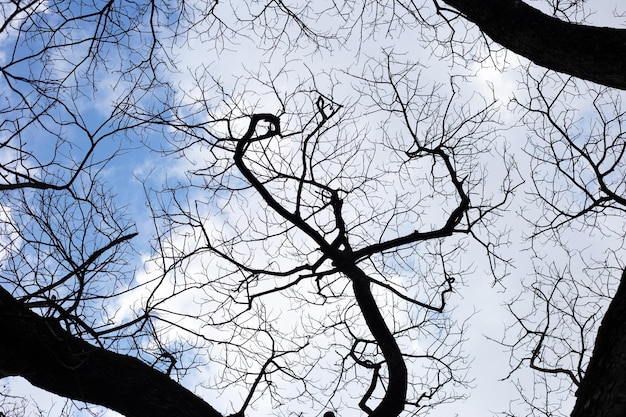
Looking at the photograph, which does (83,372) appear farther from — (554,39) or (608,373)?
(554,39)

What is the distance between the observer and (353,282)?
4.90m

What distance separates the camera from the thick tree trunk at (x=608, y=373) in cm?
181

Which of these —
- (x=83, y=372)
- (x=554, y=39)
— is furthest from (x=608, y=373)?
(x=83, y=372)

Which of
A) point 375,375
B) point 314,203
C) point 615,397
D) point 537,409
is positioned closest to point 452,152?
point 314,203

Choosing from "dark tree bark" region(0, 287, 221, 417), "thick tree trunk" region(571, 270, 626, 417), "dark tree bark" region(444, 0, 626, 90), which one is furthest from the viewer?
"dark tree bark" region(0, 287, 221, 417)

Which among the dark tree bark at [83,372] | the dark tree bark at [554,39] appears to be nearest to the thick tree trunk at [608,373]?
the dark tree bark at [554,39]

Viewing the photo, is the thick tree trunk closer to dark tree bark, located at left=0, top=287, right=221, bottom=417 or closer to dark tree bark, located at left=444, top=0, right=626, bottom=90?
dark tree bark, located at left=444, top=0, right=626, bottom=90

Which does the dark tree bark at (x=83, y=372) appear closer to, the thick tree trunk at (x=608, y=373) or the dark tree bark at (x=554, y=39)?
the thick tree trunk at (x=608, y=373)

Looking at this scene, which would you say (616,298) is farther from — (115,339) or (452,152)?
(452,152)

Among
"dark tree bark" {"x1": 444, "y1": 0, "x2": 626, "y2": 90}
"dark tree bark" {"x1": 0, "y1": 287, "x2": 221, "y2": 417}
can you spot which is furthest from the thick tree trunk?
"dark tree bark" {"x1": 0, "y1": 287, "x2": 221, "y2": 417}

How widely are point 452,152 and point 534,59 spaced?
7.11 ft

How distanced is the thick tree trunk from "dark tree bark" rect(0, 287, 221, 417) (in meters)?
2.35

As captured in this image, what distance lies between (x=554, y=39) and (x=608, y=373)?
213cm

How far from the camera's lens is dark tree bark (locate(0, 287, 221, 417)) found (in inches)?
123
